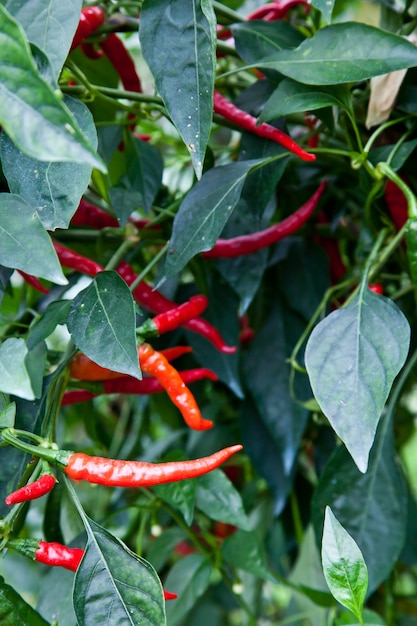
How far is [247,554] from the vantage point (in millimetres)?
731

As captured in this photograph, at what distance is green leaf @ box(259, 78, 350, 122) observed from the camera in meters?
0.57

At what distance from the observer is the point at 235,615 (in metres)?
1.66

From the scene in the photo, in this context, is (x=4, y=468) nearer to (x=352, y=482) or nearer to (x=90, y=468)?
(x=90, y=468)

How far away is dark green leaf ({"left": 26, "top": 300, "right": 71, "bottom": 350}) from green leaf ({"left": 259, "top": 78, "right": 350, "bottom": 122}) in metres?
0.22

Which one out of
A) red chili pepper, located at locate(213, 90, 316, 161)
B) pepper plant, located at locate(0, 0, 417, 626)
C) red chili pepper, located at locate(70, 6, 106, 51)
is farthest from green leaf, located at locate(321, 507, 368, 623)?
red chili pepper, located at locate(70, 6, 106, 51)

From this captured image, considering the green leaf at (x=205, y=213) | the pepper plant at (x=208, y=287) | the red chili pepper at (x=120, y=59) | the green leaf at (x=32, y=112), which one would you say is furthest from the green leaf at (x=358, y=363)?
the red chili pepper at (x=120, y=59)

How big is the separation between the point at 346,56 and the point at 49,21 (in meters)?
0.23

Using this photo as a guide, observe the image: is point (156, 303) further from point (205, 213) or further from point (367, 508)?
point (367, 508)

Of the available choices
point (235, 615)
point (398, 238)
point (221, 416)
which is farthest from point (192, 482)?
point (235, 615)

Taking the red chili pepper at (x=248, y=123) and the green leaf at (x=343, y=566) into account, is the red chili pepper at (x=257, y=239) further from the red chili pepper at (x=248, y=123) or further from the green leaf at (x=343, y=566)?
the green leaf at (x=343, y=566)

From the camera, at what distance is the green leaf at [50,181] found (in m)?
0.47

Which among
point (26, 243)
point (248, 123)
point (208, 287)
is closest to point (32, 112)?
point (26, 243)

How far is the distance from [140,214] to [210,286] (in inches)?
5.8

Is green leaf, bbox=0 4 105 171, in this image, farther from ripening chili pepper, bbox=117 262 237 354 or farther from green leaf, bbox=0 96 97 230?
ripening chili pepper, bbox=117 262 237 354
